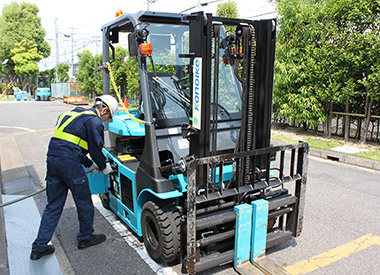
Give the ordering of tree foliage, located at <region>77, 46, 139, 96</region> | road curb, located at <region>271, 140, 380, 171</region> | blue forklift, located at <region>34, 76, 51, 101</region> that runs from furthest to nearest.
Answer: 1. blue forklift, located at <region>34, 76, 51, 101</region>
2. tree foliage, located at <region>77, 46, 139, 96</region>
3. road curb, located at <region>271, 140, 380, 171</region>

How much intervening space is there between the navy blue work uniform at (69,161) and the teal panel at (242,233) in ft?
5.86

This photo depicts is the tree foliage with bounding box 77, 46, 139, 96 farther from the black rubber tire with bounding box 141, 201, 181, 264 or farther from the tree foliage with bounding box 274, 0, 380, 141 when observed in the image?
the black rubber tire with bounding box 141, 201, 181, 264

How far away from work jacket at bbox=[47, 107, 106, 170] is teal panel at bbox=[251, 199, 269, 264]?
75.3 inches

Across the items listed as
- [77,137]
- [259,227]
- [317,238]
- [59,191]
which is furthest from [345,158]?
[59,191]

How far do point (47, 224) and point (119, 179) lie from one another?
0.97 meters

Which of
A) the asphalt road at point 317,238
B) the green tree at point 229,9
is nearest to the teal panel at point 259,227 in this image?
the asphalt road at point 317,238

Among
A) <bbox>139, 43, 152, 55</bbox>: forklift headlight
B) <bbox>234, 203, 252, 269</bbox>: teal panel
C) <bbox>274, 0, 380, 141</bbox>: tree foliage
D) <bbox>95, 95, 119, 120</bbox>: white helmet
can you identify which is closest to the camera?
<bbox>234, 203, 252, 269</bbox>: teal panel

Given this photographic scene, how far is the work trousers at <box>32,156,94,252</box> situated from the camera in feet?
11.9

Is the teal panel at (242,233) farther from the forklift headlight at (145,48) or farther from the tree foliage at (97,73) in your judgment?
the tree foliage at (97,73)

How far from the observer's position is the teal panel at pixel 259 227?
125 inches

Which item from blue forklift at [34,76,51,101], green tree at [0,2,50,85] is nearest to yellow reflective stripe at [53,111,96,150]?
blue forklift at [34,76,51,101]

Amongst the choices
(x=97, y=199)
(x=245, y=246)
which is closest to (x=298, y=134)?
(x=97, y=199)

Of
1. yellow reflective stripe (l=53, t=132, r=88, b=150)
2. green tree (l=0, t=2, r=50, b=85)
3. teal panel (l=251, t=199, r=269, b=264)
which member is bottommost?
teal panel (l=251, t=199, r=269, b=264)

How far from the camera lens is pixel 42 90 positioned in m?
33.8
